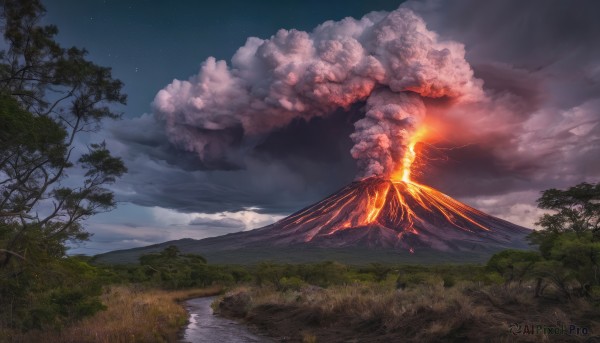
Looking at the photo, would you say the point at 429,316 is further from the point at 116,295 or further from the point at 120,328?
the point at 116,295

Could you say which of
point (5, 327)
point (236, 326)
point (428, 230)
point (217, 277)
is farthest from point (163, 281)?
point (428, 230)

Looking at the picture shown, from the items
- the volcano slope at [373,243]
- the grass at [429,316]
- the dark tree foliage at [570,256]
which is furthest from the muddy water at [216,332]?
the volcano slope at [373,243]

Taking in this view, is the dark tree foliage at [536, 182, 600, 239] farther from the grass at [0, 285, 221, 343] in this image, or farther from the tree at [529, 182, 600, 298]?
the grass at [0, 285, 221, 343]

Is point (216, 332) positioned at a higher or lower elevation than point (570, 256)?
lower

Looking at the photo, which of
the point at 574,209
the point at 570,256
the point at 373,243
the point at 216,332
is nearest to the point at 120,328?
the point at 216,332

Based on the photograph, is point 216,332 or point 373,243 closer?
point 216,332

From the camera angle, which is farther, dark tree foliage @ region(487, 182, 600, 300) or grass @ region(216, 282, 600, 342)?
dark tree foliage @ region(487, 182, 600, 300)

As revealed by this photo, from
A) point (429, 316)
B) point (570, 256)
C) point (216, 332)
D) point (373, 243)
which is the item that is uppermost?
point (373, 243)

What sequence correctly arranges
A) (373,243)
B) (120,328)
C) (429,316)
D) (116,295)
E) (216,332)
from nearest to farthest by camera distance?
1. (429,316)
2. (120,328)
3. (216,332)
4. (116,295)
5. (373,243)

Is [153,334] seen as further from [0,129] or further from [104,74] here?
[104,74]

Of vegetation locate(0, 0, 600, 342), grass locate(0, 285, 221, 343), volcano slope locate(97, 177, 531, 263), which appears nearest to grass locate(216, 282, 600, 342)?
vegetation locate(0, 0, 600, 342)

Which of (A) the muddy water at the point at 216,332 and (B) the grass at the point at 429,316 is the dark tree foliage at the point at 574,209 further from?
(A) the muddy water at the point at 216,332
